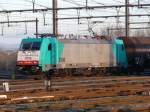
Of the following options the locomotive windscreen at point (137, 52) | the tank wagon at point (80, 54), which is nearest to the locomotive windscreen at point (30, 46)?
the tank wagon at point (80, 54)

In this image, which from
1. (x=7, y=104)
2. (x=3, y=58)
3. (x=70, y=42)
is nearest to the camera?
(x=7, y=104)

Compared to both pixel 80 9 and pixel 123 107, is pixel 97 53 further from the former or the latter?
pixel 123 107

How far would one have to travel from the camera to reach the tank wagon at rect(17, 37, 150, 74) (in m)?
37.2

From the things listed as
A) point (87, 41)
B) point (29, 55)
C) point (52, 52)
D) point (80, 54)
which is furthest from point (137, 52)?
point (29, 55)

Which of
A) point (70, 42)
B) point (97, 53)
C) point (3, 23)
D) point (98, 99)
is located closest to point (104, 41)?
point (97, 53)

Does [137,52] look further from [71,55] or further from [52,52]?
[52,52]

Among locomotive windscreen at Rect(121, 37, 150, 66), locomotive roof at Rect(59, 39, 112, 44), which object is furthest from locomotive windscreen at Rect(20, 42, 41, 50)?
locomotive windscreen at Rect(121, 37, 150, 66)

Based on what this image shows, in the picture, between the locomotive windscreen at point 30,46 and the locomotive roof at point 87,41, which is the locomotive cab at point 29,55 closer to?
the locomotive windscreen at point 30,46

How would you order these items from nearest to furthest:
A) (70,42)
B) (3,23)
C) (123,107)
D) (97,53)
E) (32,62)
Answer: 1. (123,107)
2. (32,62)
3. (70,42)
4. (97,53)
5. (3,23)

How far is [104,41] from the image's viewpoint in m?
42.7

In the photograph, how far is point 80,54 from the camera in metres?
40.3

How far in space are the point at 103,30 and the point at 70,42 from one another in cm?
4512

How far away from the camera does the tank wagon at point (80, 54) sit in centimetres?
3716

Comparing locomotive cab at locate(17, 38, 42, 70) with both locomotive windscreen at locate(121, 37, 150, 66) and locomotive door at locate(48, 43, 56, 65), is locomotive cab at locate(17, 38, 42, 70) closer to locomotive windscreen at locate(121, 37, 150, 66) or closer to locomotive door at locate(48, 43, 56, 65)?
locomotive door at locate(48, 43, 56, 65)
